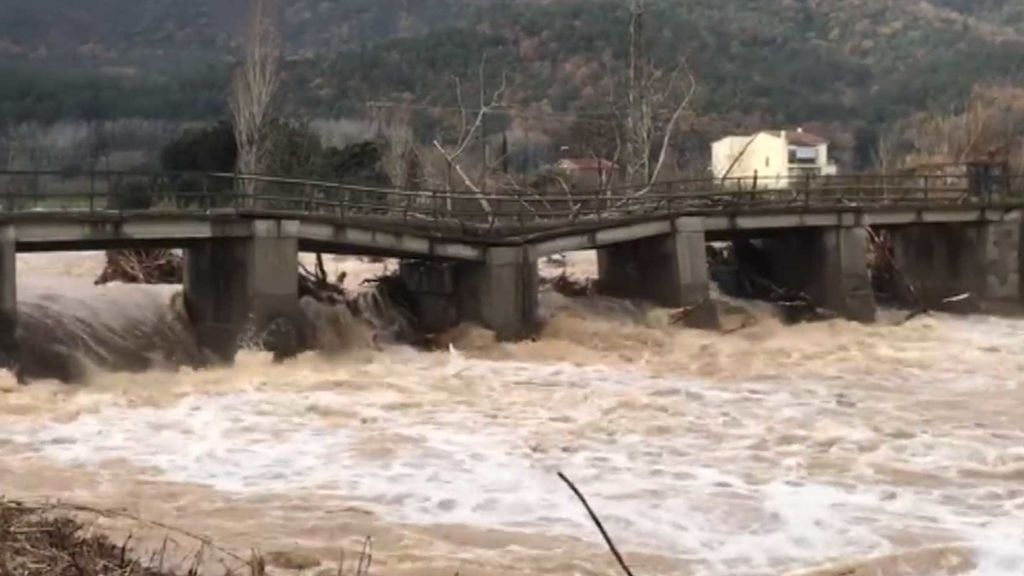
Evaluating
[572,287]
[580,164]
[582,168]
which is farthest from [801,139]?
[572,287]

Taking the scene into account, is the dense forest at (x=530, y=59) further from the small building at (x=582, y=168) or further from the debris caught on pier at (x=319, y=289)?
the debris caught on pier at (x=319, y=289)

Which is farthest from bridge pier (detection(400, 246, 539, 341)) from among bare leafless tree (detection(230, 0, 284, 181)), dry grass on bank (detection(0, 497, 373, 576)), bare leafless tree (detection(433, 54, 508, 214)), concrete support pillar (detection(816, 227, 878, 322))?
bare leafless tree (detection(230, 0, 284, 181))

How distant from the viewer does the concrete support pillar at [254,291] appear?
24.4 metres

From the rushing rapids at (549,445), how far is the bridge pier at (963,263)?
682 cm

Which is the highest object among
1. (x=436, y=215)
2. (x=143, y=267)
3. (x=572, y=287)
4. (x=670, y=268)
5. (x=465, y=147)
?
(x=465, y=147)

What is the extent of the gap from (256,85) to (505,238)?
23.1 metres

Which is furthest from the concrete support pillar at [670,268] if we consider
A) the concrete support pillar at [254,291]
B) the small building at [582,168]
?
the small building at [582,168]

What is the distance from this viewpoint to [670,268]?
3022 cm

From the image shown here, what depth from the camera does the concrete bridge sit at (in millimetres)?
24328

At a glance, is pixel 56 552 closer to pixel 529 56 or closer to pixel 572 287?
pixel 572 287

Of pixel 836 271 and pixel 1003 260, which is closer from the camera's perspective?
pixel 836 271

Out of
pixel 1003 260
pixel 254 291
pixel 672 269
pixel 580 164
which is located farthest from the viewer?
pixel 580 164

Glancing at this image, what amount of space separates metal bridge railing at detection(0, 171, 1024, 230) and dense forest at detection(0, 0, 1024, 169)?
46.5 meters

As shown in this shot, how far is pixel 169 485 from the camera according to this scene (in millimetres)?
14812
